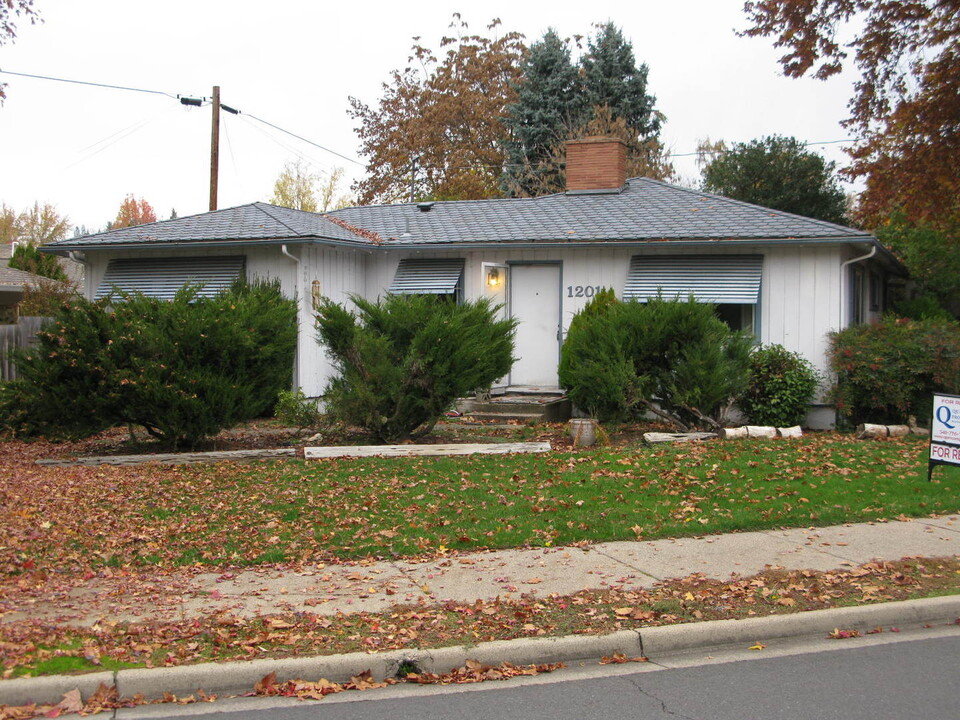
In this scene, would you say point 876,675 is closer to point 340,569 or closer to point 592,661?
point 592,661

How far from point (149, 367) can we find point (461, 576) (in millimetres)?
6087

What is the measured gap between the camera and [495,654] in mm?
5582

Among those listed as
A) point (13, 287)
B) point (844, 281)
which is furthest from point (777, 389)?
point (13, 287)

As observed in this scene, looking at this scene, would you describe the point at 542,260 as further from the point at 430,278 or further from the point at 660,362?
the point at 660,362

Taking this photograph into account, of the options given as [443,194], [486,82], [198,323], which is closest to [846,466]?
[198,323]

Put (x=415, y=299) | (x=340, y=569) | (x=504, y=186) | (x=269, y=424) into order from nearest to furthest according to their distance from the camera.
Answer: (x=340, y=569)
(x=415, y=299)
(x=269, y=424)
(x=504, y=186)

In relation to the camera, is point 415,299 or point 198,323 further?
point 415,299

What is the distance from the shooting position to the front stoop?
50.9 feet

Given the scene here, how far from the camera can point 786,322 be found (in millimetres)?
15625

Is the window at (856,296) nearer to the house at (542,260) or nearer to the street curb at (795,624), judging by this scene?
the house at (542,260)

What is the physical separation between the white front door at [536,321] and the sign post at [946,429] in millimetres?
8375

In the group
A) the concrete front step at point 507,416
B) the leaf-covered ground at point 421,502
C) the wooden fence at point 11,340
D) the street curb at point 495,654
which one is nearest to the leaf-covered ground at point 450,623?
the street curb at point 495,654

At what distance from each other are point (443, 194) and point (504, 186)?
9.76 feet

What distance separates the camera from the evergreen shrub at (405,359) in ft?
39.3
